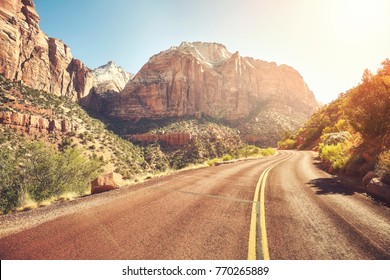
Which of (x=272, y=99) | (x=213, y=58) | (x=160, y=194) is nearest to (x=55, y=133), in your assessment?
(x=160, y=194)

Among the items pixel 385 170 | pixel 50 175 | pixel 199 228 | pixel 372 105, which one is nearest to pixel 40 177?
pixel 50 175

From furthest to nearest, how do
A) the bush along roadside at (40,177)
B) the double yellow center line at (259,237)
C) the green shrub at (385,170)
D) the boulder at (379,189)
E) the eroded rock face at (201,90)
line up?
1. the eroded rock face at (201,90)
2. the bush along roadside at (40,177)
3. the green shrub at (385,170)
4. the boulder at (379,189)
5. the double yellow center line at (259,237)

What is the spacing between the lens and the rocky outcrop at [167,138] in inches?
2691

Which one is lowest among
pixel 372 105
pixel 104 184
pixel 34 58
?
pixel 104 184

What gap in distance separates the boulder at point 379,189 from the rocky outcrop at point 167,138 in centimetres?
5957

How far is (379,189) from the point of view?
762 centimetres

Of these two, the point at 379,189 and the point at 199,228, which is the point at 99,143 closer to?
the point at 199,228

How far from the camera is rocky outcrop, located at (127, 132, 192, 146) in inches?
2691

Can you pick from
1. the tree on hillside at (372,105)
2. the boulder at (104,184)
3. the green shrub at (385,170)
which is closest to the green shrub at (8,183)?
the boulder at (104,184)

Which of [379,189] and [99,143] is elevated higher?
[99,143]

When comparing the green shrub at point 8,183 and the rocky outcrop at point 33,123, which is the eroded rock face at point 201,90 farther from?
the green shrub at point 8,183

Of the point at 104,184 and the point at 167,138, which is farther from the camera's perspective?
the point at 167,138

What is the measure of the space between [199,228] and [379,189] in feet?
23.7
